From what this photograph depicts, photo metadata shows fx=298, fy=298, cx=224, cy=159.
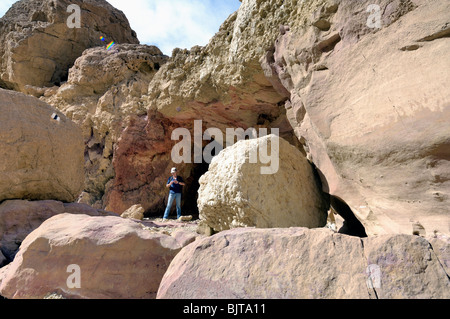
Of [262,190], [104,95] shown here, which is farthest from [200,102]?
[104,95]

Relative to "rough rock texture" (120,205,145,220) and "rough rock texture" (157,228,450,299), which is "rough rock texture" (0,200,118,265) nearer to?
"rough rock texture" (157,228,450,299)

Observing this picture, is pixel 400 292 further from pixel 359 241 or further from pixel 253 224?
pixel 253 224

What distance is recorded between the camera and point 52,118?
9.75 feet

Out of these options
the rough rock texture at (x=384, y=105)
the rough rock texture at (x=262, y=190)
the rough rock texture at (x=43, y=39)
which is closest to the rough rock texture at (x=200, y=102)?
the rough rock texture at (x=384, y=105)

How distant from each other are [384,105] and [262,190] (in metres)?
1.04

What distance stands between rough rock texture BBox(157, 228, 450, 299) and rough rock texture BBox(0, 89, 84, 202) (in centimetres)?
214

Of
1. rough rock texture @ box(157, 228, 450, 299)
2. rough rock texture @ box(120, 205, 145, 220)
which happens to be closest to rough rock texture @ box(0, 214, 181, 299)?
rough rock texture @ box(157, 228, 450, 299)

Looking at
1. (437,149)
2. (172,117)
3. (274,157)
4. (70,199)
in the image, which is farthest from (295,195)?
(172,117)

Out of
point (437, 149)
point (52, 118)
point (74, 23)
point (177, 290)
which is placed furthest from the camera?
point (74, 23)

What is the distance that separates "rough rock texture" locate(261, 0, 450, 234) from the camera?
4.96ft

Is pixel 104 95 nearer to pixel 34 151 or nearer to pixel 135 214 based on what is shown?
pixel 135 214

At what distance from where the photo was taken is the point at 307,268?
1125 millimetres

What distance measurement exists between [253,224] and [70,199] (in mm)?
2021

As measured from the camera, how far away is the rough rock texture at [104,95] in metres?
6.45
